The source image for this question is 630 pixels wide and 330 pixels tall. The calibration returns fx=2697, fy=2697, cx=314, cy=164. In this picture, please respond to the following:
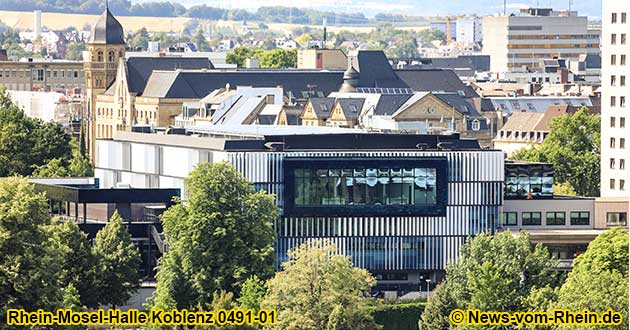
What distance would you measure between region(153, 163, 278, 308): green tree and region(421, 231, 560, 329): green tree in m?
8.39

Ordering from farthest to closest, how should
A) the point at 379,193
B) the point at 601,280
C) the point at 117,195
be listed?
the point at 117,195 → the point at 379,193 → the point at 601,280

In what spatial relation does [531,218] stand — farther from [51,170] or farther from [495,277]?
[51,170]

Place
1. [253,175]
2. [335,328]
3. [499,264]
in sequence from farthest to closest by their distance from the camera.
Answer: [253,175] → [499,264] → [335,328]

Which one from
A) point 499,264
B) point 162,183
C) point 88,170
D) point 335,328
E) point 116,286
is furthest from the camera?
point 88,170

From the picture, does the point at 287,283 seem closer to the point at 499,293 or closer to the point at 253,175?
the point at 499,293

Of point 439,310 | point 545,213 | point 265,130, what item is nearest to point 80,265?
point 439,310

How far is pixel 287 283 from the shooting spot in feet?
386

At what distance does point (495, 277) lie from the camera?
118m

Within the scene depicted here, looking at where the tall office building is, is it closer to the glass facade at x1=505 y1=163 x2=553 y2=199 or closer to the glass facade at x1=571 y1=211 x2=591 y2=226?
the glass facade at x1=505 y1=163 x2=553 y2=199

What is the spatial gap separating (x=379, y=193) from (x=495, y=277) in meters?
25.0

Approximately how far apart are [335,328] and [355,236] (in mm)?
27471

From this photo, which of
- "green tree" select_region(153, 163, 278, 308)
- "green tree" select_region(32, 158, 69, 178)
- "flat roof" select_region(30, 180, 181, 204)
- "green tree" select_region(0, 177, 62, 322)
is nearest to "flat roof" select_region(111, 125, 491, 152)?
"flat roof" select_region(30, 180, 181, 204)

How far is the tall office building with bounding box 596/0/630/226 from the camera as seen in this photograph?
18100cm

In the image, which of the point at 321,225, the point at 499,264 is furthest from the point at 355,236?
the point at 499,264
